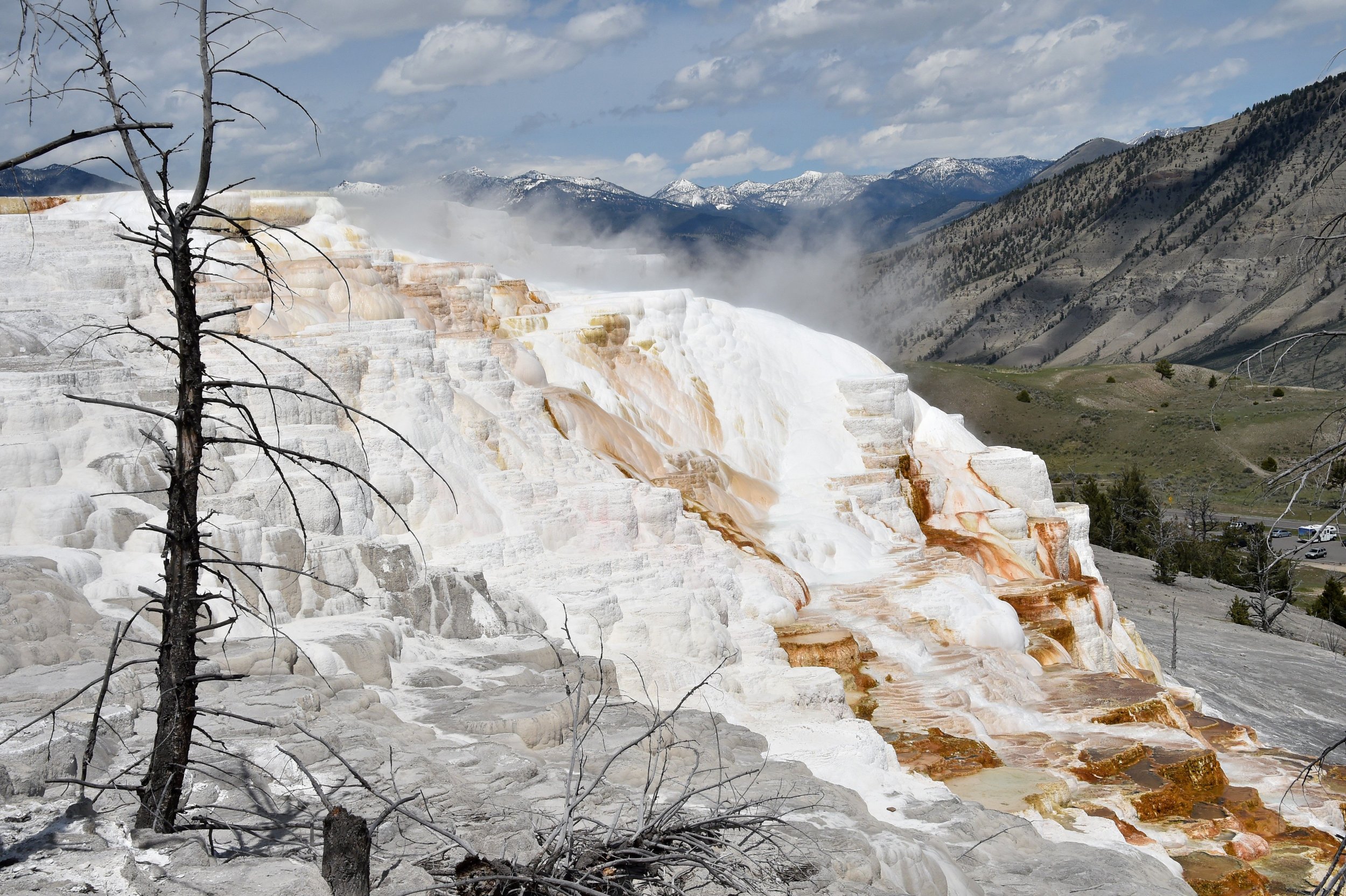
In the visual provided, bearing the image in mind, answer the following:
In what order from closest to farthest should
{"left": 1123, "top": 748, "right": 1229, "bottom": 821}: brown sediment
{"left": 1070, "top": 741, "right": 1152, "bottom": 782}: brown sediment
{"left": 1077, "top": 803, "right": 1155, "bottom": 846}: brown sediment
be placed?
{"left": 1077, "top": 803, "right": 1155, "bottom": 846}: brown sediment < {"left": 1123, "top": 748, "right": 1229, "bottom": 821}: brown sediment < {"left": 1070, "top": 741, "right": 1152, "bottom": 782}: brown sediment

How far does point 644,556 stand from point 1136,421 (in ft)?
186

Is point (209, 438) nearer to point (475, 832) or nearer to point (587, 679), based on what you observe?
point (475, 832)

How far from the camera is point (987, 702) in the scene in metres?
11.5

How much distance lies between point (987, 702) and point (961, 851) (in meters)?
4.87

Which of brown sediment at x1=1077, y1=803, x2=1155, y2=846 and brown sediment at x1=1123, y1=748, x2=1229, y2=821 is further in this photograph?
brown sediment at x1=1123, y1=748, x2=1229, y2=821

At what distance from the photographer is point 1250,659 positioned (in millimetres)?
23984

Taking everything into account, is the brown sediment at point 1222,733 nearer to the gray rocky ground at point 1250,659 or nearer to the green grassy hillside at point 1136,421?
the gray rocky ground at point 1250,659

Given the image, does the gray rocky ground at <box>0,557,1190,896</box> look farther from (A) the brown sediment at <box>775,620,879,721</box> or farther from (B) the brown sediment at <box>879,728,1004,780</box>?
(A) the brown sediment at <box>775,620,879,721</box>

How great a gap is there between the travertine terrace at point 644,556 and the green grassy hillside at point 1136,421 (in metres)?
35.3

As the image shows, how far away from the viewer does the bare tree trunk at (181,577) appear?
351cm

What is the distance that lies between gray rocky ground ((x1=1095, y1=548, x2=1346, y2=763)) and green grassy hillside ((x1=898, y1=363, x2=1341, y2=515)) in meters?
17.4

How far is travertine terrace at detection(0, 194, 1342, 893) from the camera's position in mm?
7742

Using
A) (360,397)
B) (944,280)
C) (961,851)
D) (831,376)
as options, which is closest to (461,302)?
(360,397)

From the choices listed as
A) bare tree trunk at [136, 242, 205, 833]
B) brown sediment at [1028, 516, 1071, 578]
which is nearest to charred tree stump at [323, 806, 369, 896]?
bare tree trunk at [136, 242, 205, 833]
